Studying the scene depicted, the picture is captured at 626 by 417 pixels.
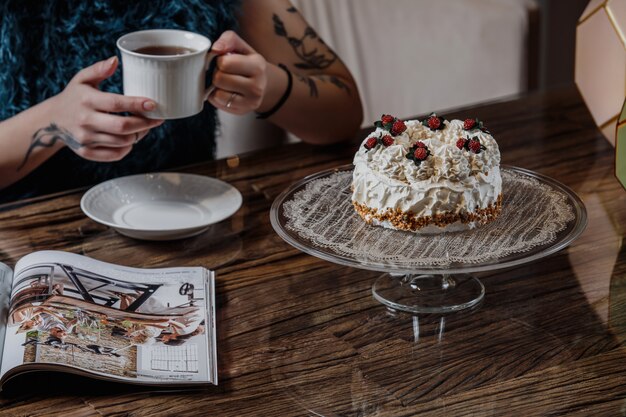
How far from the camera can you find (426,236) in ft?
3.51

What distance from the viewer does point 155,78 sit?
1205 millimetres

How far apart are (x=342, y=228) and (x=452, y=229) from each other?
0.13m

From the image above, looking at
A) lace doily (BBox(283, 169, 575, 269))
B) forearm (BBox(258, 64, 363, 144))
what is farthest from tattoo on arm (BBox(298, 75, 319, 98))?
lace doily (BBox(283, 169, 575, 269))

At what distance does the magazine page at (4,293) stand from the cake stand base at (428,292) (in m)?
0.45

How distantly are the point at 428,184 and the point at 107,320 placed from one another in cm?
40

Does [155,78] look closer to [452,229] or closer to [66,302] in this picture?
[66,302]

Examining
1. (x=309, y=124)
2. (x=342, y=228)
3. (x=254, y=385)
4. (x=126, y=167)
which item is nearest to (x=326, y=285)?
(x=342, y=228)

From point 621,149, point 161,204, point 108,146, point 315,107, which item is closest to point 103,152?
point 108,146

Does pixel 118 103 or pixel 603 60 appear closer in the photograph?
pixel 118 103

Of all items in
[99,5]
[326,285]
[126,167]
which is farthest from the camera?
[126,167]

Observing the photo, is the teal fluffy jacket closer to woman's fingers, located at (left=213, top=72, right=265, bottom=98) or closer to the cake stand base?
woman's fingers, located at (left=213, top=72, right=265, bottom=98)

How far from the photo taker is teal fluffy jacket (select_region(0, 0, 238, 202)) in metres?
1.58

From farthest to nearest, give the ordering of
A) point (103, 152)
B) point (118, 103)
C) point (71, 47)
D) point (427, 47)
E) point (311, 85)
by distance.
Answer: point (427, 47)
point (311, 85)
point (71, 47)
point (103, 152)
point (118, 103)

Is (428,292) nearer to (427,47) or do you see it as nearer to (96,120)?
(96,120)
